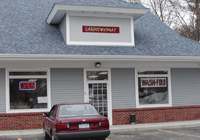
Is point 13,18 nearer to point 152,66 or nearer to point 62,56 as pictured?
point 62,56

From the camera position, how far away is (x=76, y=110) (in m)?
9.59

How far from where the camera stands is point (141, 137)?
11.3 m

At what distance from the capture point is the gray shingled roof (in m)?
14.0

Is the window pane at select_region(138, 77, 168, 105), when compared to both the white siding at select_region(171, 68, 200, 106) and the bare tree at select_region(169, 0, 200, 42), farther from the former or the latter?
the bare tree at select_region(169, 0, 200, 42)

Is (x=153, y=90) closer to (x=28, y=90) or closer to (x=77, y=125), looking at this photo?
(x=28, y=90)

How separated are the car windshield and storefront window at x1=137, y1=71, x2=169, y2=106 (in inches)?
230

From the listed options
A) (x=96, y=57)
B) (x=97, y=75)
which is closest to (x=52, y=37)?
(x=96, y=57)

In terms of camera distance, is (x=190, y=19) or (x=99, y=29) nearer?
(x=99, y=29)

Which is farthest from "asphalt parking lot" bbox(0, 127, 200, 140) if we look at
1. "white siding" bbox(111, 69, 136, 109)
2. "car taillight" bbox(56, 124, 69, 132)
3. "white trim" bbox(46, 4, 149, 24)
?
"white trim" bbox(46, 4, 149, 24)

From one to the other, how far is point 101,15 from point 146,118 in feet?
18.6

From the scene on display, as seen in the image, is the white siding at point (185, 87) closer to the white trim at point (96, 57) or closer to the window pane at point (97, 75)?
the white trim at point (96, 57)

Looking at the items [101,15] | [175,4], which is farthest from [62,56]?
[175,4]

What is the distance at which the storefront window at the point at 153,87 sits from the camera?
15.2 metres

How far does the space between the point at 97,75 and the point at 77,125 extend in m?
6.10
